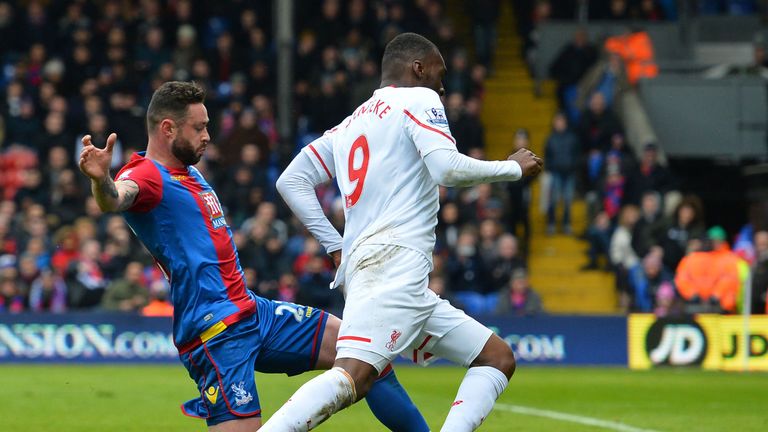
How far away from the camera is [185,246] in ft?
21.3

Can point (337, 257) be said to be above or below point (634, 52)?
above

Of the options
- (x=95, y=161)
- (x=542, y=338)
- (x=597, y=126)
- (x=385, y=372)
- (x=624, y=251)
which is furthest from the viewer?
(x=597, y=126)

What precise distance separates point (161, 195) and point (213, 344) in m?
0.75

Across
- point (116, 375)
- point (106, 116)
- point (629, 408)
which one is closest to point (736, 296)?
point (629, 408)

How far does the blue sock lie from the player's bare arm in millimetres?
1680

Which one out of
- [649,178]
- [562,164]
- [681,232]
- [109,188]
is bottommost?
[681,232]

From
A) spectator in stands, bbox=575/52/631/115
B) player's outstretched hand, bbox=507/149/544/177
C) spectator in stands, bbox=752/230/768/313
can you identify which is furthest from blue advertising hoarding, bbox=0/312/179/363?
player's outstretched hand, bbox=507/149/544/177

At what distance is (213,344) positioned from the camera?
649 centimetres

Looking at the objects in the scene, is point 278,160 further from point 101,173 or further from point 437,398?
point 101,173

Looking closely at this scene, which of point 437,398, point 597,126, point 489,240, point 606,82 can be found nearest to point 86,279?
point 489,240

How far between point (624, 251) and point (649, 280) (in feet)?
3.71

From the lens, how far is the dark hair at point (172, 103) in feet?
21.4

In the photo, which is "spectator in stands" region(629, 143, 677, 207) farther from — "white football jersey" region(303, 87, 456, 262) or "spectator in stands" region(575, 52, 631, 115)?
"white football jersey" region(303, 87, 456, 262)

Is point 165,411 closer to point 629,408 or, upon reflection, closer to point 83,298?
point 629,408
